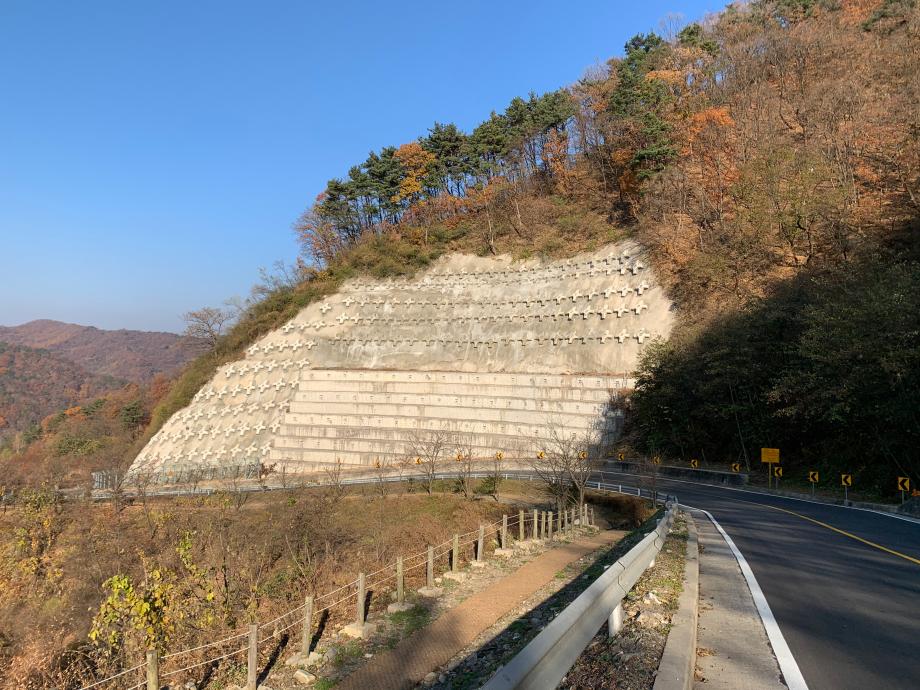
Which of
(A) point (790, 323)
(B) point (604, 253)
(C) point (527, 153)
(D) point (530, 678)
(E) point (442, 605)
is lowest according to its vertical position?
(E) point (442, 605)

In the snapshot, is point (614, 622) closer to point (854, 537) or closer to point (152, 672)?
point (152, 672)

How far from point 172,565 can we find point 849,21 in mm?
74042

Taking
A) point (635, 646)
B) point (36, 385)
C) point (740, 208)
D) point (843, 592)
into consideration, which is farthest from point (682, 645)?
point (36, 385)

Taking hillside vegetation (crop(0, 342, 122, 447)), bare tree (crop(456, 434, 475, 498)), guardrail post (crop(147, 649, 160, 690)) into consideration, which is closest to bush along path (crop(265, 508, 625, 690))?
guardrail post (crop(147, 649, 160, 690))

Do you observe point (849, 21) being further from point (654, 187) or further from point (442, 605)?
point (442, 605)

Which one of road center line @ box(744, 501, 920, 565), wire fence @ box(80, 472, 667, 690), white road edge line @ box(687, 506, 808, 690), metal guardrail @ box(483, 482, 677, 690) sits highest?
metal guardrail @ box(483, 482, 677, 690)

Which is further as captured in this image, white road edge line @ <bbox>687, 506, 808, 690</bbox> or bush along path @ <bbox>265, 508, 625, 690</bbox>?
bush along path @ <bbox>265, 508, 625, 690</bbox>

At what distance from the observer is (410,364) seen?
47.8 meters

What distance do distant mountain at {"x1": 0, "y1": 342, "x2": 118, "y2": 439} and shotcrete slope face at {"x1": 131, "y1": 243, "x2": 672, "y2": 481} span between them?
96160 millimetres

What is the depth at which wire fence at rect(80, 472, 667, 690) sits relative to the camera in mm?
8734

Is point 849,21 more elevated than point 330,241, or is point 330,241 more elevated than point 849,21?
point 849,21

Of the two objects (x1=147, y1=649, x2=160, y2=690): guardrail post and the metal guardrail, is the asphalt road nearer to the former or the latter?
the metal guardrail

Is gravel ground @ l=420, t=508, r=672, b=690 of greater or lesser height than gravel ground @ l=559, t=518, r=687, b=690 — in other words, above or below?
below

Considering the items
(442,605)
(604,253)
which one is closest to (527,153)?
(604,253)
